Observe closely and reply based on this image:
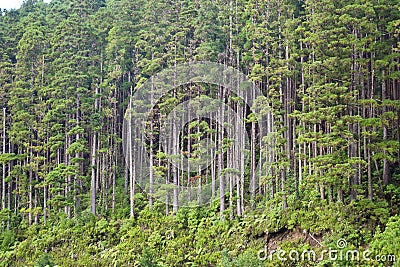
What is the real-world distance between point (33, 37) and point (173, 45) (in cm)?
820

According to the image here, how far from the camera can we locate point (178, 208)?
21.8 metres

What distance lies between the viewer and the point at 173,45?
24625 mm

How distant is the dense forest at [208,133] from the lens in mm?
16906

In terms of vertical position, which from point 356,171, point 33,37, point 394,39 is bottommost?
point 356,171

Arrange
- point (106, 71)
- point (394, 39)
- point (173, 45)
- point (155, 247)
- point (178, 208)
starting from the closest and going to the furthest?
point (394, 39) < point (155, 247) < point (178, 208) < point (173, 45) < point (106, 71)

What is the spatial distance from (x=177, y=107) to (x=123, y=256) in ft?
22.2

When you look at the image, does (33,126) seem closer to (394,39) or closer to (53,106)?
(53,106)

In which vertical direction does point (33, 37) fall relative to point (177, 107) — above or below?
above

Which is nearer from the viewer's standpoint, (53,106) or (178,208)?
(178,208)

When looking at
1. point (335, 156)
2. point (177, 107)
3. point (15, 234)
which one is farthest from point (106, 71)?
point (335, 156)

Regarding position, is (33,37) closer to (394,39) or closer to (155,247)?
(155,247)

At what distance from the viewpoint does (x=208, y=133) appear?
76.1 ft

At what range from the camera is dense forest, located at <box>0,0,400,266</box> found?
→ 16.9m

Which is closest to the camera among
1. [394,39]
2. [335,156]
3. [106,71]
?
[335,156]
